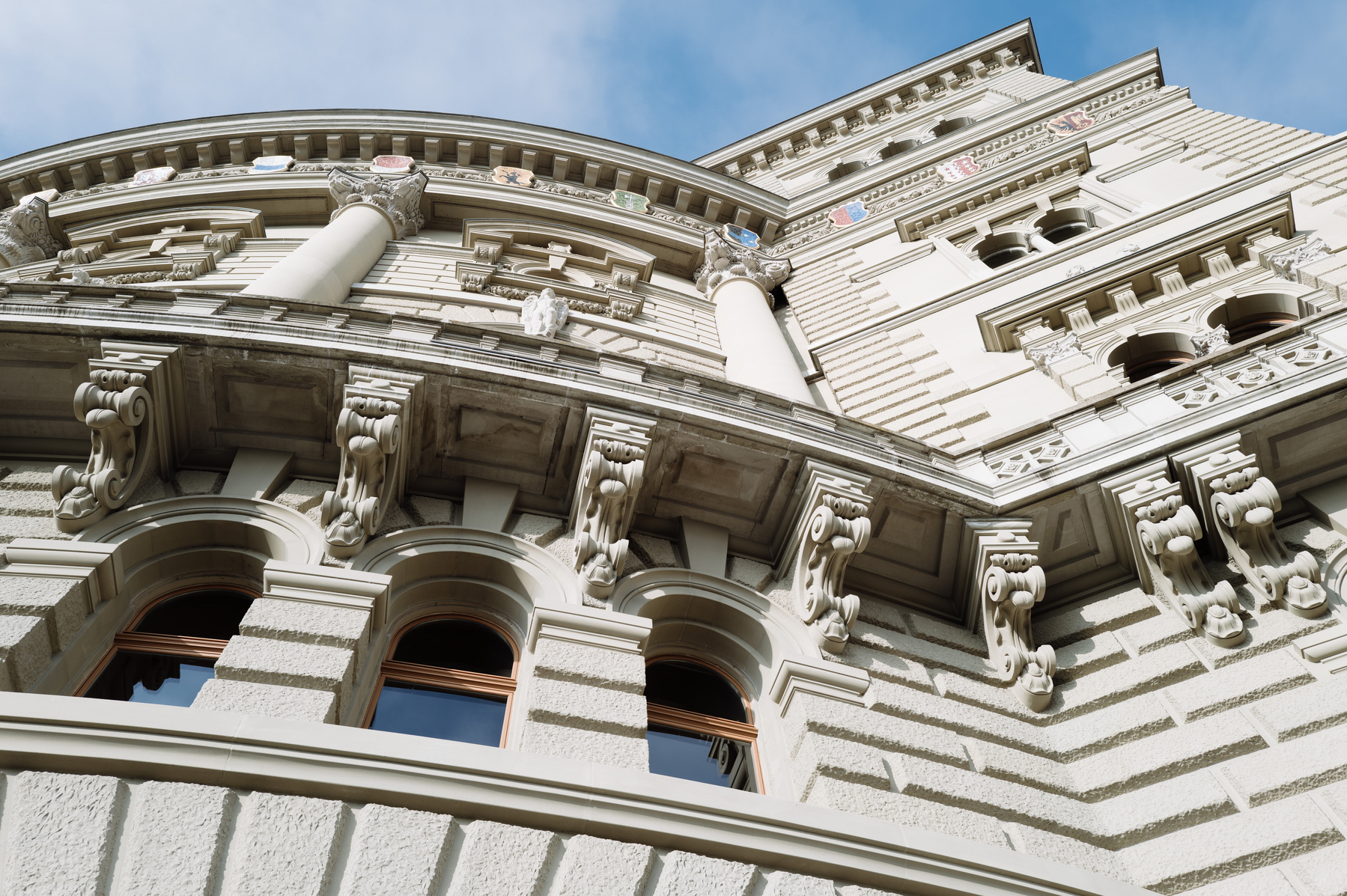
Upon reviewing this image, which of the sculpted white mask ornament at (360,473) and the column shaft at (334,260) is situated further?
the column shaft at (334,260)

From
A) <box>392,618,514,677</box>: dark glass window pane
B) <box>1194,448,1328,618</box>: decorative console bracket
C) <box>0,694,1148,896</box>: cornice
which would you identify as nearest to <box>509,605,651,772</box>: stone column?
<box>392,618,514,677</box>: dark glass window pane

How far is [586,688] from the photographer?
273 inches

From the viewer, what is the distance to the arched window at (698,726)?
289 inches

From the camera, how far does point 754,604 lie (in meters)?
8.41

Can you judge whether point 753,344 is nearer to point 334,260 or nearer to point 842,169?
point 334,260

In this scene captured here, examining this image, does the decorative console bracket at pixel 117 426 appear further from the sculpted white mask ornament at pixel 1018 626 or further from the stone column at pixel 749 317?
the sculpted white mask ornament at pixel 1018 626

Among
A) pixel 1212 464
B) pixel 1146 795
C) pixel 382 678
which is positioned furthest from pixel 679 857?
pixel 1212 464

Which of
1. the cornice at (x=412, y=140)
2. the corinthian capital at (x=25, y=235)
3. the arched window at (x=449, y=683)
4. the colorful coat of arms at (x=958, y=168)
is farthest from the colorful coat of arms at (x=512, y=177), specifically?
the arched window at (x=449, y=683)

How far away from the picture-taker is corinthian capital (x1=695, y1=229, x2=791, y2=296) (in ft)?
65.1

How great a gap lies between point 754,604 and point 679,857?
357 cm

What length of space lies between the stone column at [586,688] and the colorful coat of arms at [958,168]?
18.1 m

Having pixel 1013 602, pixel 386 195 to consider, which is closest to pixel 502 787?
pixel 1013 602

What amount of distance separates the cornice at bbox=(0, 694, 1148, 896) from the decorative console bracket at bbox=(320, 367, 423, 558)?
295cm

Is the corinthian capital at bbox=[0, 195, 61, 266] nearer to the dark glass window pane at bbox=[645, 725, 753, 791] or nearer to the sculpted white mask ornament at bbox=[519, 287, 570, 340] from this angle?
the sculpted white mask ornament at bbox=[519, 287, 570, 340]
